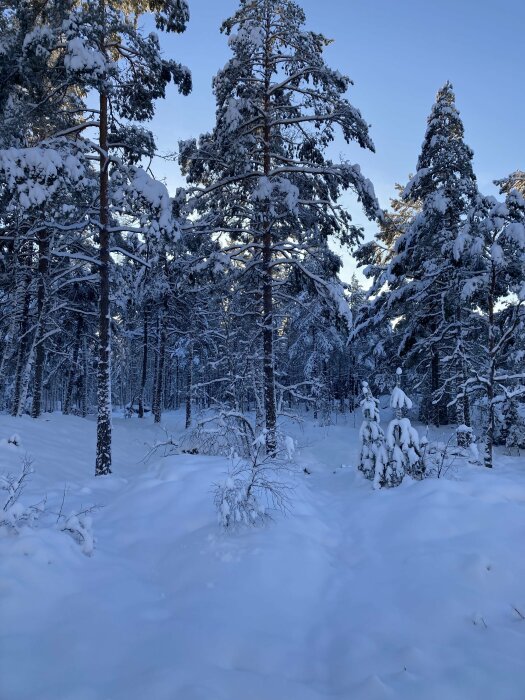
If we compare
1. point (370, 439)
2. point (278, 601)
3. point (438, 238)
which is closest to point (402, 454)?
point (370, 439)

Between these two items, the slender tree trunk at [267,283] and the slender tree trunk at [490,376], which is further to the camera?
the slender tree trunk at [267,283]

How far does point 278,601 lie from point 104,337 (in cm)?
708

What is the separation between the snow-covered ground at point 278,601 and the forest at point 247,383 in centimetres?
3

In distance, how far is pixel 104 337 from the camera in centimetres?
941

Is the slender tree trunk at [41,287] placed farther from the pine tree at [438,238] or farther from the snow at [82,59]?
the pine tree at [438,238]

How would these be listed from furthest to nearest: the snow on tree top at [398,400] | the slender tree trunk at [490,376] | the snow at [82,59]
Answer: the slender tree trunk at [490,376]
the snow at [82,59]
the snow on tree top at [398,400]

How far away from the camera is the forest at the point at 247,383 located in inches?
133

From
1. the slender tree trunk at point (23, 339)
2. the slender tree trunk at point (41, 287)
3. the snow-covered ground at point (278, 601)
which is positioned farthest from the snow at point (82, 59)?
the slender tree trunk at point (23, 339)

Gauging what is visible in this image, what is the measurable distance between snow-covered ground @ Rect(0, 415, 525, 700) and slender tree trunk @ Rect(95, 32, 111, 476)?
3.11 m

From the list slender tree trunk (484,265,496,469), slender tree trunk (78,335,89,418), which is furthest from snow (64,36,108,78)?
slender tree trunk (78,335,89,418)

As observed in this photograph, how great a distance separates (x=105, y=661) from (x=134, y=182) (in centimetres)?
848

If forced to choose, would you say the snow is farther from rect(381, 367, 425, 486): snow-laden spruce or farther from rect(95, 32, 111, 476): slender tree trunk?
rect(381, 367, 425, 486): snow-laden spruce

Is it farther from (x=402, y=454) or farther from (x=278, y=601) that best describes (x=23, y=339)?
(x=278, y=601)

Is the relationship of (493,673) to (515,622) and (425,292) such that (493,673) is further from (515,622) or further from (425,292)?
(425,292)
